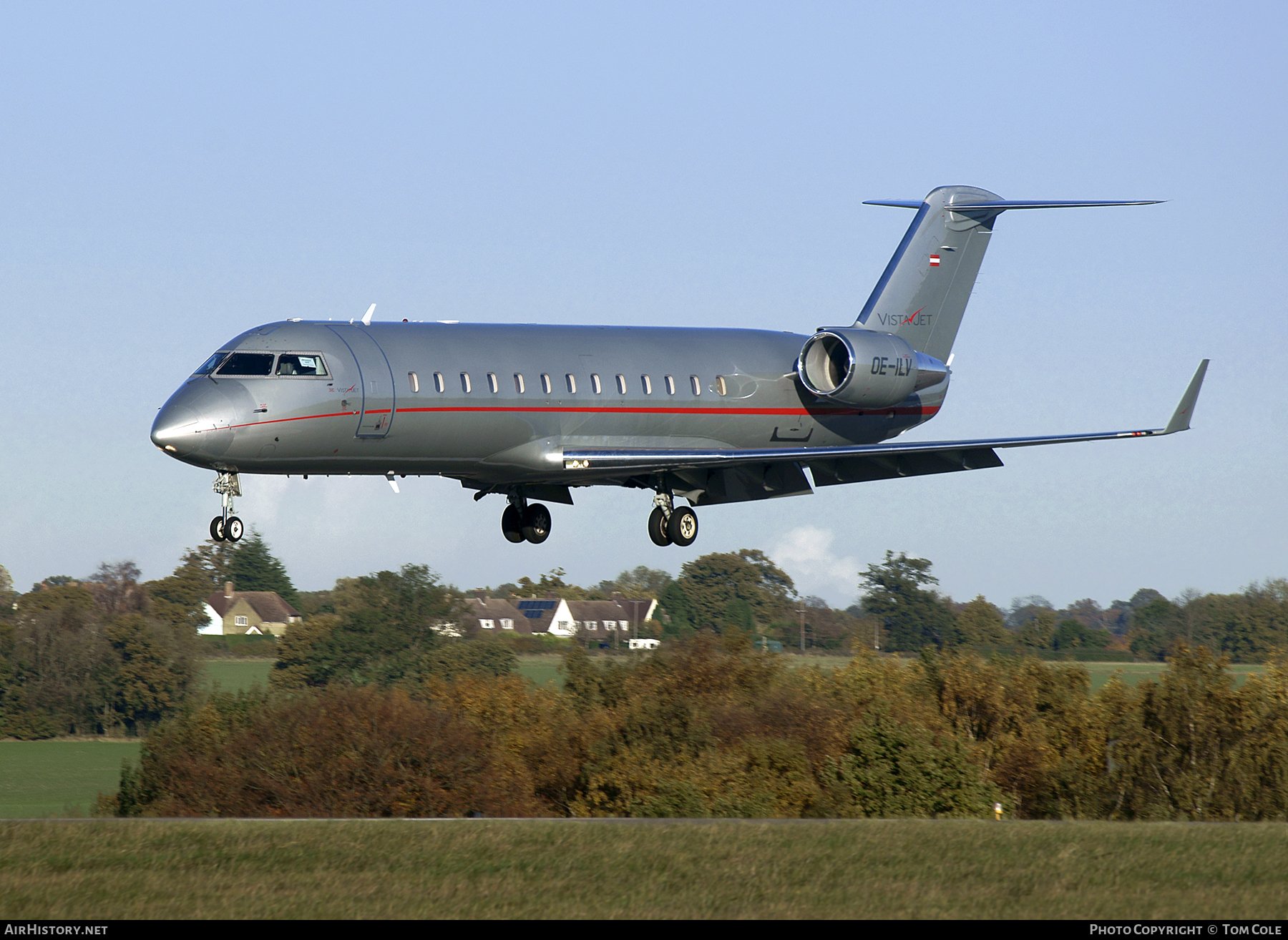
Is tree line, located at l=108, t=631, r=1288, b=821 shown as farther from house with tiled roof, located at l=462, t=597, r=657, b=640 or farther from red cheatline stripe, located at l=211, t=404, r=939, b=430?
red cheatline stripe, located at l=211, t=404, r=939, b=430

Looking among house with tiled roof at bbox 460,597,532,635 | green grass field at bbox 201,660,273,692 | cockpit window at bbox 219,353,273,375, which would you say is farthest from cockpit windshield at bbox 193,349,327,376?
house with tiled roof at bbox 460,597,532,635

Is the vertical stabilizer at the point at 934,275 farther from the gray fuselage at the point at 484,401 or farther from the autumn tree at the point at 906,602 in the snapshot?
the autumn tree at the point at 906,602

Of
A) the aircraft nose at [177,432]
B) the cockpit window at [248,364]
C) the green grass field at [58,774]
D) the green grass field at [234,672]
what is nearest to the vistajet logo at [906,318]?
the cockpit window at [248,364]

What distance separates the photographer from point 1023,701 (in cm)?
7062

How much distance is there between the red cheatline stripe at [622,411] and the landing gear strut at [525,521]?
415cm

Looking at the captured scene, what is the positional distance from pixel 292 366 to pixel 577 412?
5628mm

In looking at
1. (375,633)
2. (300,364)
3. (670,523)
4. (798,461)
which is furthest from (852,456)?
(375,633)

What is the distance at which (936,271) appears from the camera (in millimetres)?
41438

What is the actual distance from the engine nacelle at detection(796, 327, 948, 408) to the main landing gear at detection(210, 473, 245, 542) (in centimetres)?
1213

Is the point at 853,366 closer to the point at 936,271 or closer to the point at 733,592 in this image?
the point at 936,271

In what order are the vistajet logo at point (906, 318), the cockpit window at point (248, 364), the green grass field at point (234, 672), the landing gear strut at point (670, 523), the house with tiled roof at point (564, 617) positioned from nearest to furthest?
the cockpit window at point (248, 364), the landing gear strut at point (670, 523), the vistajet logo at point (906, 318), the house with tiled roof at point (564, 617), the green grass field at point (234, 672)

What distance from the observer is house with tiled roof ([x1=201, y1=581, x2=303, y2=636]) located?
89062 millimetres

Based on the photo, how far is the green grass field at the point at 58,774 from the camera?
64.1 meters
